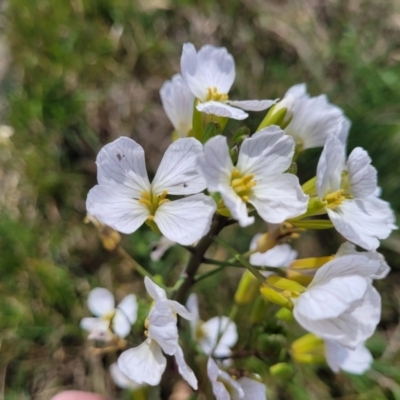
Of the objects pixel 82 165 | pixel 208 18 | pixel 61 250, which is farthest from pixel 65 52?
pixel 61 250

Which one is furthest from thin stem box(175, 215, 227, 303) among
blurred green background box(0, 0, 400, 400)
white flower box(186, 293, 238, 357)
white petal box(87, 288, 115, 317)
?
blurred green background box(0, 0, 400, 400)

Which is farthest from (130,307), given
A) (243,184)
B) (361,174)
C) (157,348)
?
(361,174)

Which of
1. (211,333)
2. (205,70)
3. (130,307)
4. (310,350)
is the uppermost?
(205,70)

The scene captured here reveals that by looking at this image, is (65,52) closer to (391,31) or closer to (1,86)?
(1,86)

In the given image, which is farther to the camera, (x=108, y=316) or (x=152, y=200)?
(x=108, y=316)

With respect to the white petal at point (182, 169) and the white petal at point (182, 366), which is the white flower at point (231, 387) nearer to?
the white petal at point (182, 366)

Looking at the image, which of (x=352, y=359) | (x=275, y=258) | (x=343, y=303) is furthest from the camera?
(x=275, y=258)

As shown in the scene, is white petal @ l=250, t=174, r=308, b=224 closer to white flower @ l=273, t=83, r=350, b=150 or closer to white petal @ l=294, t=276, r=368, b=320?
white petal @ l=294, t=276, r=368, b=320

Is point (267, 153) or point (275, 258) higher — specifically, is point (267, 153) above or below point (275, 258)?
above

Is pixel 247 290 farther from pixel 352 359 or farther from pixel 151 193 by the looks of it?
pixel 151 193
